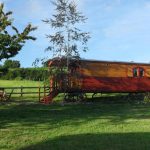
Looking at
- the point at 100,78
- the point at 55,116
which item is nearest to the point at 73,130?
the point at 55,116

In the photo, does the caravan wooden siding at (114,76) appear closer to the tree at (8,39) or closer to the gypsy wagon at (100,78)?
the gypsy wagon at (100,78)

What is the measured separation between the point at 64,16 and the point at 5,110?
26.6 feet

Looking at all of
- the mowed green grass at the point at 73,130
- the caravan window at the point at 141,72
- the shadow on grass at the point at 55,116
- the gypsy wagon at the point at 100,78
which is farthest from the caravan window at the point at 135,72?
the mowed green grass at the point at 73,130

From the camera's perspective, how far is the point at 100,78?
31.6 m

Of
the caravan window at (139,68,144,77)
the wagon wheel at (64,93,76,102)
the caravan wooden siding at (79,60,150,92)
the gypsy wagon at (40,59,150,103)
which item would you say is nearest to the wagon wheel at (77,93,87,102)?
the gypsy wagon at (40,59,150,103)

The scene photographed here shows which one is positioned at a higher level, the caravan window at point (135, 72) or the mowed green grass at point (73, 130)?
the caravan window at point (135, 72)

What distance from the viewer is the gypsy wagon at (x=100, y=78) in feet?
97.3

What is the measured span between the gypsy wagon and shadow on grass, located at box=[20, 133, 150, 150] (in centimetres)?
1385

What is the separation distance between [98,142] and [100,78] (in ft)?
62.3

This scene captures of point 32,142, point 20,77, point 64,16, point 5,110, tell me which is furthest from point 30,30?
point 20,77

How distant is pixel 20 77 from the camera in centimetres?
5597

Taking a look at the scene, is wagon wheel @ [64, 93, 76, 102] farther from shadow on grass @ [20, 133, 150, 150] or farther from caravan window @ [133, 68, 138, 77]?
shadow on grass @ [20, 133, 150, 150]

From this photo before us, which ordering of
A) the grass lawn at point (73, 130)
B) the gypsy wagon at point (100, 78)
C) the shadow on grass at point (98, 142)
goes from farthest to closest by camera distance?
the gypsy wagon at point (100, 78) < the grass lawn at point (73, 130) < the shadow on grass at point (98, 142)

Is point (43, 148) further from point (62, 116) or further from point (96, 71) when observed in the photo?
point (96, 71)
